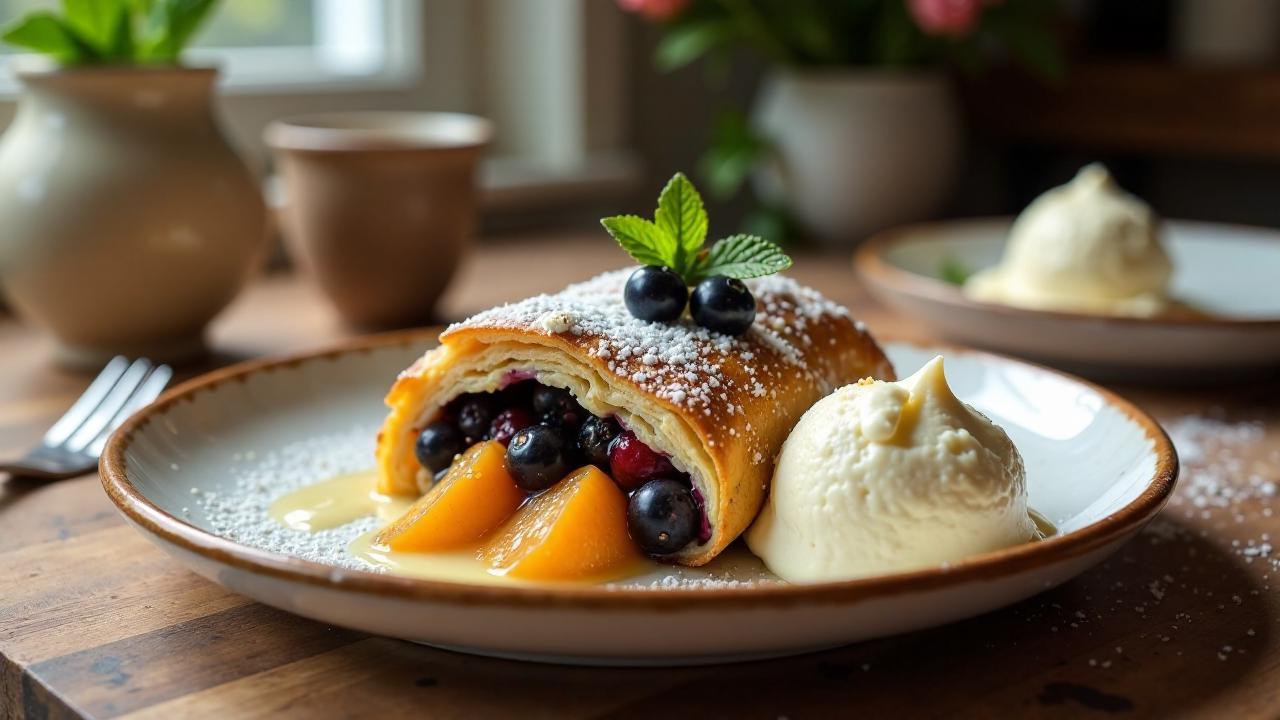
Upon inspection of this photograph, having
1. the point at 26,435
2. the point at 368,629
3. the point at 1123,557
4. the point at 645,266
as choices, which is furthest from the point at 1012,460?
the point at 26,435

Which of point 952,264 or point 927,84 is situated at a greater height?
point 927,84

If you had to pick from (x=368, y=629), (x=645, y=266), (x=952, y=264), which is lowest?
(x=952, y=264)

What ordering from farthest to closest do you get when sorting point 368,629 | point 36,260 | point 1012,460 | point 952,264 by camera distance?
point 952,264
point 36,260
point 1012,460
point 368,629

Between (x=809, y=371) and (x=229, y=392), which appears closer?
(x=809, y=371)

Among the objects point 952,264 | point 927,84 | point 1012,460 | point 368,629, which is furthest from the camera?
point 927,84

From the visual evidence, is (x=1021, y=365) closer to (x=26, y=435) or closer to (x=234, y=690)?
(x=234, y=690)

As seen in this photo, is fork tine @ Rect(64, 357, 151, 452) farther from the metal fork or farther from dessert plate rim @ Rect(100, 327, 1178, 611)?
dessert plate rim @ Rect(100, 327, 1178, 611)

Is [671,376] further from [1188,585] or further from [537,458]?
[1188,585]
